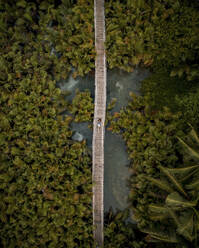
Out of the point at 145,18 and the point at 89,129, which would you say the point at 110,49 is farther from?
the point at 89,129

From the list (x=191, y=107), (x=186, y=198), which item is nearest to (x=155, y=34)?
(x=191, y=107)

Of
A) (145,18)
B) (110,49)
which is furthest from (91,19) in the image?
(145,18)

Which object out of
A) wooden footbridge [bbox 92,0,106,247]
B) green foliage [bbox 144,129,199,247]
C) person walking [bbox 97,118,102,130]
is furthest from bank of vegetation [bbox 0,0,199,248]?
green foliage [bbox 144,129,199,247]

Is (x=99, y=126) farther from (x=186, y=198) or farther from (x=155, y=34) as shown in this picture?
(x=155, y=34)

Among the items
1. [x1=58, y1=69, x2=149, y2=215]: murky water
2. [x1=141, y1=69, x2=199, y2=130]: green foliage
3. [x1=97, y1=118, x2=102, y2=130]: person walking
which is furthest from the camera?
[x1=58, y1=69, x2=149, y2=215]: murky water

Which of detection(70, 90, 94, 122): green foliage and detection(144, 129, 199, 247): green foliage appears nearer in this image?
detection(144, 129, 199, 247): green foliage

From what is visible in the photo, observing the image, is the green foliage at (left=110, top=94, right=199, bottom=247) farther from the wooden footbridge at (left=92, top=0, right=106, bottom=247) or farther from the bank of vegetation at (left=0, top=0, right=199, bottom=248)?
the wooden footbridge at (left=92, top=0, right=106, bottom=247)

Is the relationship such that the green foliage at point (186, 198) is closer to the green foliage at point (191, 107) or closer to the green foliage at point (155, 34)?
the green foliage at point (191, 107)
